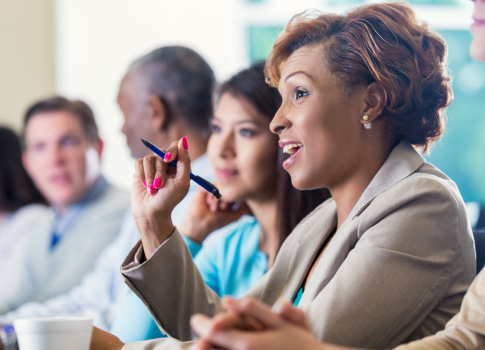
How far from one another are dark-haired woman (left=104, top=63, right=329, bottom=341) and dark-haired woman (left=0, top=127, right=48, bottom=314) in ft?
5.32

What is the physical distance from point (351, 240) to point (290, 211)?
2.22ft

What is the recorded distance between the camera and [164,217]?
1.14 meters

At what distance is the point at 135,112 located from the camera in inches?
89.4

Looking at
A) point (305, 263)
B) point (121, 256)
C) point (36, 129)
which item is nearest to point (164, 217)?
point (305, 263)

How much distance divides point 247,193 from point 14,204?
2.29 m

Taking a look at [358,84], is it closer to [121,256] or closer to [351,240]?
[351,240]

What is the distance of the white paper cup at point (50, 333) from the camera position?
2.60 ft

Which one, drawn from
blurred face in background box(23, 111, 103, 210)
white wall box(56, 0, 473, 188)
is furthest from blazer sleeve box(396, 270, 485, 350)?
white wall box(56, 0, 473, 188)

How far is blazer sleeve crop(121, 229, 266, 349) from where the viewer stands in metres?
1.11

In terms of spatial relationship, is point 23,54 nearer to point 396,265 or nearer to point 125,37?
point 125,37

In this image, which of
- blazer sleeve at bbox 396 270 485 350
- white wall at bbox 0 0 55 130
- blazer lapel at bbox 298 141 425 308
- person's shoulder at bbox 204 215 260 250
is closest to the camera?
blazer sleeve at bbox 396 270 485 350

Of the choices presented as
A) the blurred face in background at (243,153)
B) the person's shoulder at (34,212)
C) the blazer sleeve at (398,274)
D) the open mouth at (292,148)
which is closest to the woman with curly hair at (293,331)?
the blazer sleeve at (398,274)

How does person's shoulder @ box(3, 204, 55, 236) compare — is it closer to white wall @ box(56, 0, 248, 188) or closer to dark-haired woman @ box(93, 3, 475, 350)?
white wall @ box(56, 0, 248, 188)

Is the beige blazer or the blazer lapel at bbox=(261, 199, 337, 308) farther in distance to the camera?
the blazer lapel at bbox=(261, 199, 337, 308)
